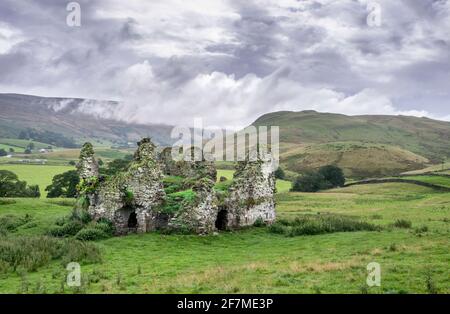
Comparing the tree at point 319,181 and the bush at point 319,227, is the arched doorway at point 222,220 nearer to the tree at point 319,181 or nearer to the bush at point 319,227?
the bush at point 319,227

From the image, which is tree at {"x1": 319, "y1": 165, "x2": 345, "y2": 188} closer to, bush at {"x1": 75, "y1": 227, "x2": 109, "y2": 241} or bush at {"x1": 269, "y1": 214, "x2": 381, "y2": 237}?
bush at {"x1": 269, "y1": 214, "x2": 381, "y2": 237}

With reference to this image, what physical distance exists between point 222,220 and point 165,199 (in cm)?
613

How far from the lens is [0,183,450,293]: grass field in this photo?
18.8m

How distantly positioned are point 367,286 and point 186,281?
8211mm

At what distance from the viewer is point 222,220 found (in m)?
40.2

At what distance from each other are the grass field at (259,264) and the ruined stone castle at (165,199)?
5.78 ft

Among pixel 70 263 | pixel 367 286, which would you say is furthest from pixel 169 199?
pixel 367 286

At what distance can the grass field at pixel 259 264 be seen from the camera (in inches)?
740

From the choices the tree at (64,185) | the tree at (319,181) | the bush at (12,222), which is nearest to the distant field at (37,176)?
the tree at (64,185)

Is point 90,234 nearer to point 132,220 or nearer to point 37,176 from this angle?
point 132,220

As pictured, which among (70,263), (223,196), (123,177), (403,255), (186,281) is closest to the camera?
(186,281)

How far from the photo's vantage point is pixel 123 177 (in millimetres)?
36719

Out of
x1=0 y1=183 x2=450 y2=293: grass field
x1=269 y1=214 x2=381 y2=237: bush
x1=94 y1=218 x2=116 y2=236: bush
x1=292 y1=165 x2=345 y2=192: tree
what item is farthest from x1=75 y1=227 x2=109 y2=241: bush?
x1=292 y1=165 x2=345 y2=192: tree
